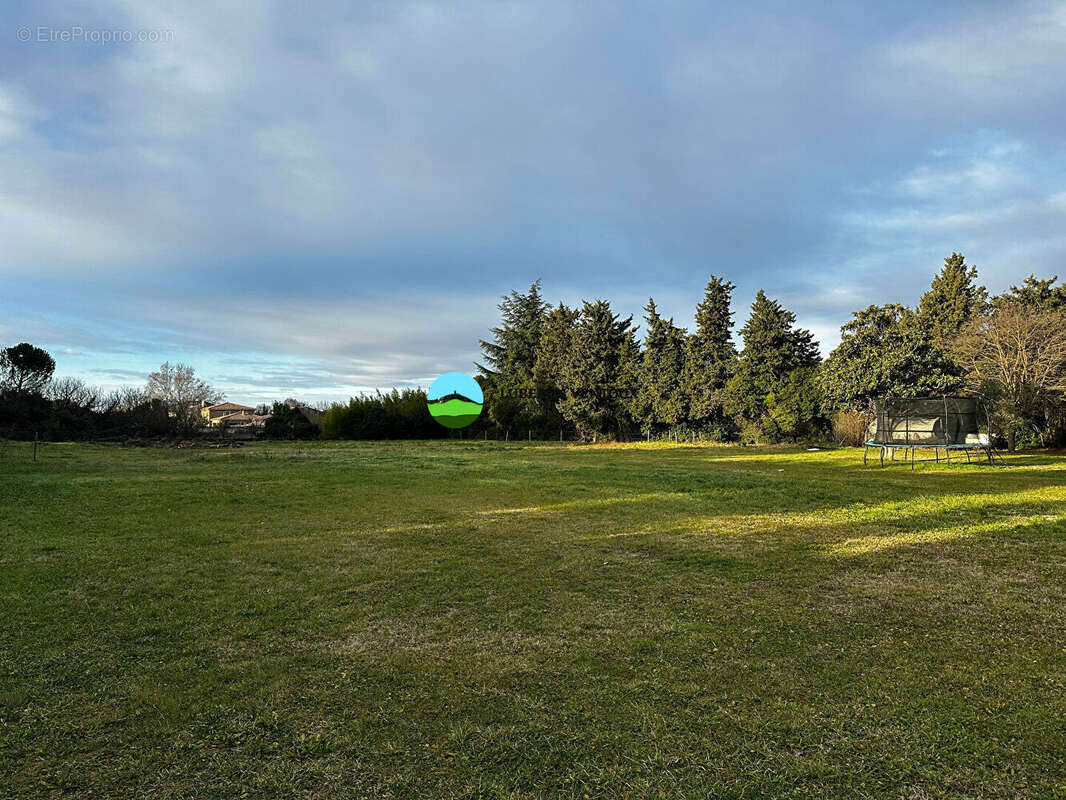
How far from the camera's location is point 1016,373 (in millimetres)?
17078

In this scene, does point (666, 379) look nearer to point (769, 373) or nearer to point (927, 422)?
point (769, 373)

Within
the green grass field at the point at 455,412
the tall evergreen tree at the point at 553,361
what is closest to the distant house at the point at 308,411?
the green grass field at the point at 455,412

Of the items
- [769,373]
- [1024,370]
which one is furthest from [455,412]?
[1024,370]

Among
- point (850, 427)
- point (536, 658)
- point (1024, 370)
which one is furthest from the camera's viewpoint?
point (850, 427)

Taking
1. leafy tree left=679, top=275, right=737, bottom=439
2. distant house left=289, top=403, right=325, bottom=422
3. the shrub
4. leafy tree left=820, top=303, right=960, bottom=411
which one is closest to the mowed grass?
leafy tree left=820, top=303, right=960, bottom=411

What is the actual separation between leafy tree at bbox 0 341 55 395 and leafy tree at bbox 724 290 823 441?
36229mm

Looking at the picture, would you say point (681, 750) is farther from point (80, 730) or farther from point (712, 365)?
point (712, 365)

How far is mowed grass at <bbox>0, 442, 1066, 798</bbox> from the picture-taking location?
208cm

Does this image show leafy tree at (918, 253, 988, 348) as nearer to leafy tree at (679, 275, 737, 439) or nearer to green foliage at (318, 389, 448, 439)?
leafy tree at (679, 275, 737, 439)

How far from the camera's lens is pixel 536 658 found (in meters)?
3.03

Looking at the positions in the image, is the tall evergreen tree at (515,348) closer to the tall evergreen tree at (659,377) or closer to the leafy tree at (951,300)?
the tall evergreen tree at (659,377)

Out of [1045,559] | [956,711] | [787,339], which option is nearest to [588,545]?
[956,711]

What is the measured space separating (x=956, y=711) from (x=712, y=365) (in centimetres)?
2490

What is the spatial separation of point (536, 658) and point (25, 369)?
39.4 m
